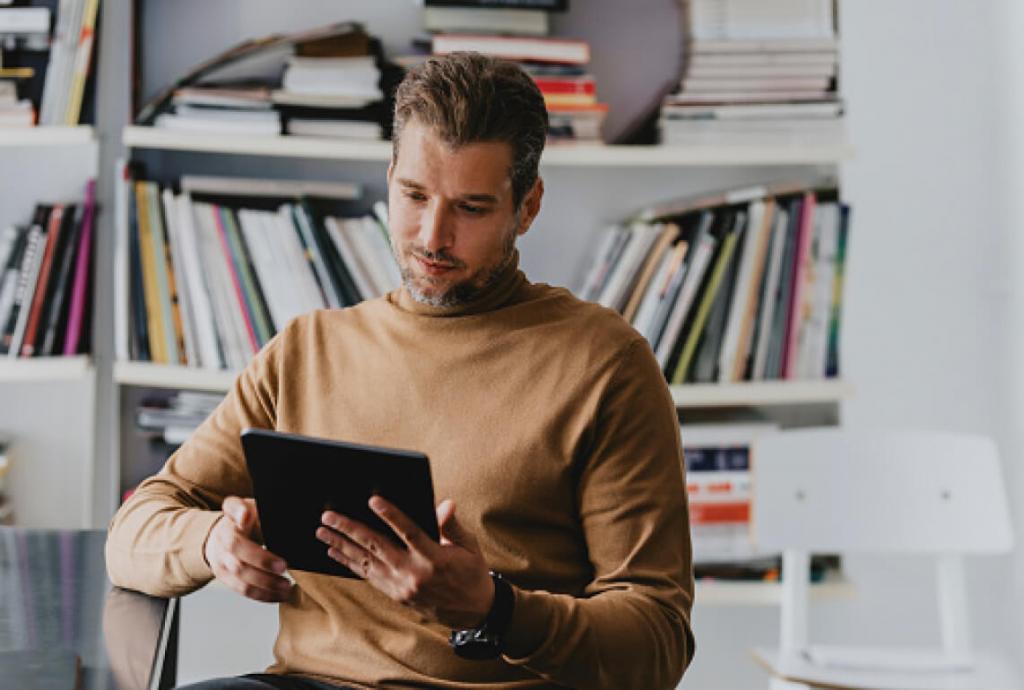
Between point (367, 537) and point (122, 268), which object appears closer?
point (367, 537)

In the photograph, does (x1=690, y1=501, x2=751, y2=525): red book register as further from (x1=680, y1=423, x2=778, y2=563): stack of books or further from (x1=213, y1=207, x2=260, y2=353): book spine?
(x1=213, y1=207, x2=260, y2=353): book spine

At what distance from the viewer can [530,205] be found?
146cm

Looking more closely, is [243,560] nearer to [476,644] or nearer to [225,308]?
[476,644]

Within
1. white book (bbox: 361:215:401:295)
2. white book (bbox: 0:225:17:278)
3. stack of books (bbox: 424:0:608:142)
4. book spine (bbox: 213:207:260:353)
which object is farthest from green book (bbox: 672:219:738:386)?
white book (bbox: 0:225:17:278)

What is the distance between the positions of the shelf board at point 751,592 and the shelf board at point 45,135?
1427mm

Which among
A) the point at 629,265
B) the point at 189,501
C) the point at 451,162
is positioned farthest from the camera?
the point at 629,265

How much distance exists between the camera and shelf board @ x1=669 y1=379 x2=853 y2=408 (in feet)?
8.25

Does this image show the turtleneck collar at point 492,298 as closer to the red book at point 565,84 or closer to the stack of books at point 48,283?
the red book at point 565,84

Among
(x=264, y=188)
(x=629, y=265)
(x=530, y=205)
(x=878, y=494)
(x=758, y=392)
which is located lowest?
(x=878, y=494)

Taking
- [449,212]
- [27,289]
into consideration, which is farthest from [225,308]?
[449,212]

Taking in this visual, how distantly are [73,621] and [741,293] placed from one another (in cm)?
163

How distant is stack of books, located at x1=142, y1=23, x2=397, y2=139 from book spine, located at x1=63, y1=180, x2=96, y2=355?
244mm

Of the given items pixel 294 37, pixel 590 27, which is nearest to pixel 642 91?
pixel 590 27

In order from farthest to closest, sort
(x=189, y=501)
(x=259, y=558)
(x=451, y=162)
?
(x=189, y=501), (x=451, y=162), (x=259, y=558)
